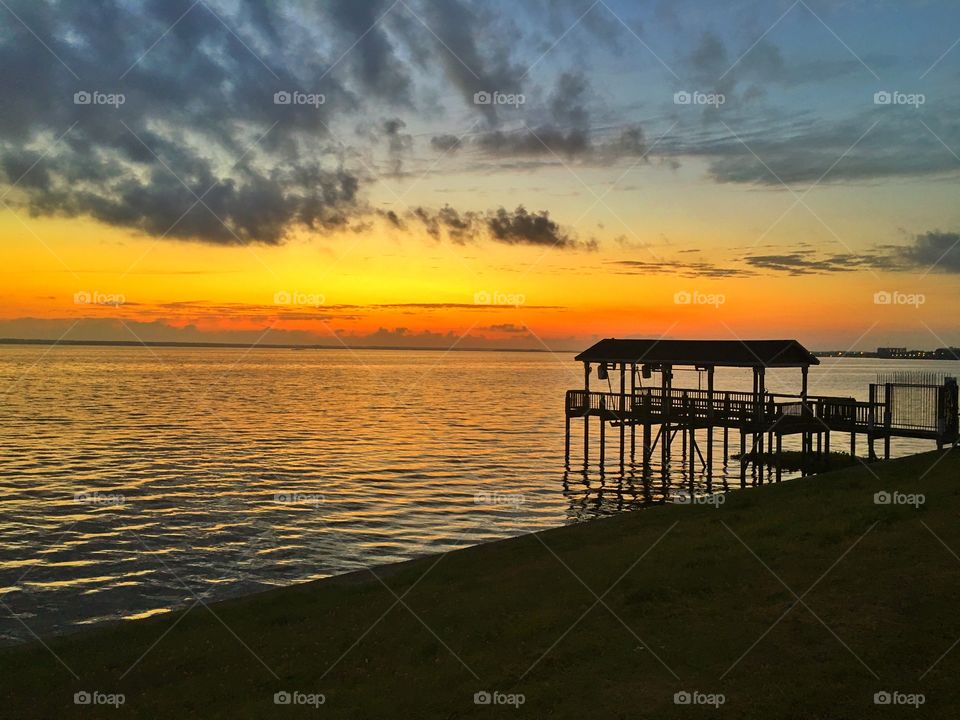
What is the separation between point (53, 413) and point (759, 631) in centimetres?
7730

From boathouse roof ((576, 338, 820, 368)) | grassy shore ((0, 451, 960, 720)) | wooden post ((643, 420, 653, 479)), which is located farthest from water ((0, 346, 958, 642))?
boathouse roof ((576, 338, 820, 368))

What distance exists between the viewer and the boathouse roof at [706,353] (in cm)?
3762

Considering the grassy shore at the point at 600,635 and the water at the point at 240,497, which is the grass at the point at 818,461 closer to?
the water at the point at 240,497

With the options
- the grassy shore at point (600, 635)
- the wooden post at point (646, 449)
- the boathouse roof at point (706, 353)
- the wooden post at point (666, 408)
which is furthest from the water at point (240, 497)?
the boathouse roof at point (706, 353)

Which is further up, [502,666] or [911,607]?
[911,607]

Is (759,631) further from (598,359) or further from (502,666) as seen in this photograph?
(598,359)

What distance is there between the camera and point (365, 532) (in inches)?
1163

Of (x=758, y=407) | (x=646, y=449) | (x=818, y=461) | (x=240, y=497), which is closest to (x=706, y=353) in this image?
(x=758, y=407)

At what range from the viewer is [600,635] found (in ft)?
42.0

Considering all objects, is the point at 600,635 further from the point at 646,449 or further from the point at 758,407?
the point at 646,449

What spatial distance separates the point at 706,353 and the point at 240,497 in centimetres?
2560

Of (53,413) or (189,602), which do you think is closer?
(189,602)

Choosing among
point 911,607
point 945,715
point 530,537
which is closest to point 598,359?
point 530,537

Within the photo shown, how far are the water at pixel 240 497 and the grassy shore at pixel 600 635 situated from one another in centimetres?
512
